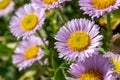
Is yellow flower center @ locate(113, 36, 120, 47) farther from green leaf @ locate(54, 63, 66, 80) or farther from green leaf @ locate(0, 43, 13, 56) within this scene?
green leaf @ locate(0, 43, 13, 56)

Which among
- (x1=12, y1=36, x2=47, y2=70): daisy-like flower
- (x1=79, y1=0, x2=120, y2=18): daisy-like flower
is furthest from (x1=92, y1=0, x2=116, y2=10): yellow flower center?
(x1=12, y1=36, x2=47, y2=70): daisy-like flower

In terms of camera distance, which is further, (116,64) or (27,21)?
(27,21)

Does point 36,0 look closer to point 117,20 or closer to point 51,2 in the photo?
point 51,2

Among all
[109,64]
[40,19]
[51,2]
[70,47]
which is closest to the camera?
[109,64]

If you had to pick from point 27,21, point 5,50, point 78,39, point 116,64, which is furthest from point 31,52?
point 116,64

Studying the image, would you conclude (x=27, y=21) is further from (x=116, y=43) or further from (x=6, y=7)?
(x=6, y=7)

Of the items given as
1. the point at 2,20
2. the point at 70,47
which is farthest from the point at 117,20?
the point at 2,20
